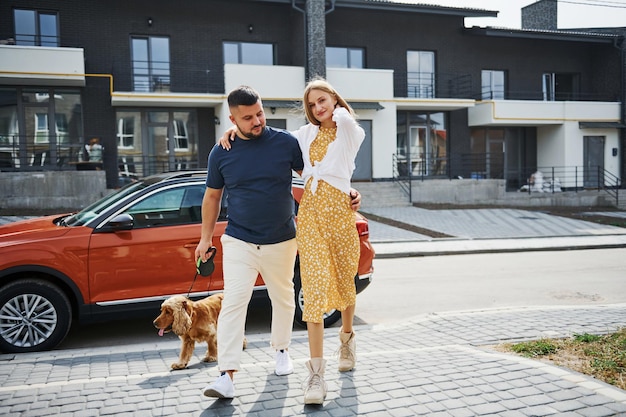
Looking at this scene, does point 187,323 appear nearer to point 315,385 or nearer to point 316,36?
point 315,385

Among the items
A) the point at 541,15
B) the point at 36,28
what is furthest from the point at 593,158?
the point at 36,28

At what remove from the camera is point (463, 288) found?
29.5 ft

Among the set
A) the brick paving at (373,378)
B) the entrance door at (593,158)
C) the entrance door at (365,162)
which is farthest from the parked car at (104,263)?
the entrance door at (593,158)

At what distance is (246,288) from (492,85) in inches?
1060

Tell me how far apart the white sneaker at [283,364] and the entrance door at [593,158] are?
1105 inches

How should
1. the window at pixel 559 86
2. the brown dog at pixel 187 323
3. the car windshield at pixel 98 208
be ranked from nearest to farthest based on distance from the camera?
the brown dog at pixel 187 323, the car windshield at pixel 98 208, the window at pixel 559 86

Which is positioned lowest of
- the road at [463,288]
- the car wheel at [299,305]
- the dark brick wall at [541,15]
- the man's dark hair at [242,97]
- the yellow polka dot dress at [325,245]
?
the road at [463,288]

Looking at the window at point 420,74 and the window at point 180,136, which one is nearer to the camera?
the window at point 180,136

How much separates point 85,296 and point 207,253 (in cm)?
225

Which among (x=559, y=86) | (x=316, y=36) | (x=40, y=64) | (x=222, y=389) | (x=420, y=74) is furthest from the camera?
(x=559, y=86)

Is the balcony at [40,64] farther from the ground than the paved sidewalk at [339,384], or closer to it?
farther from the ground

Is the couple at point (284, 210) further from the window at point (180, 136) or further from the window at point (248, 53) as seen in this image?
the window at point (248, 53)

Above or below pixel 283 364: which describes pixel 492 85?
above

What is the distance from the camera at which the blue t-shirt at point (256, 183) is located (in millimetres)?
3926
